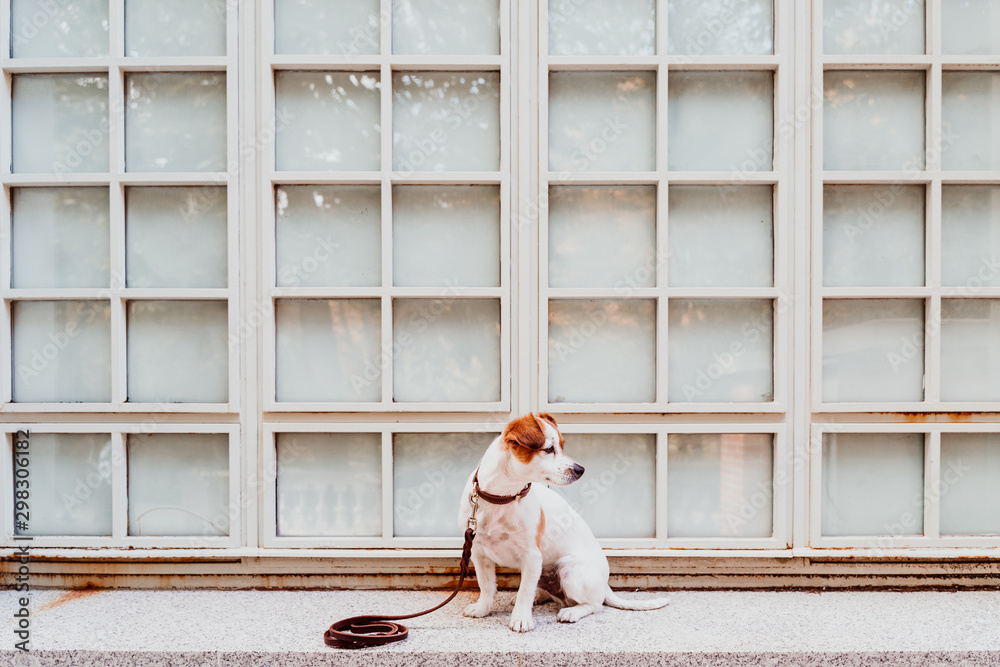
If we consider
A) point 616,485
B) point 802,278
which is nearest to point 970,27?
point 802,278

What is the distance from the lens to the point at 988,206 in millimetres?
3145

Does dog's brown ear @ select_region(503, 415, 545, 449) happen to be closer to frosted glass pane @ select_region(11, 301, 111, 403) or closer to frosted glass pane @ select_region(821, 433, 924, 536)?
frosted glass pane @ select_region(821, 433, 924, 536)

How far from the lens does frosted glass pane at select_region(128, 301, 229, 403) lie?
3.16 m

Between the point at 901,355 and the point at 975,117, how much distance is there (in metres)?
1.19

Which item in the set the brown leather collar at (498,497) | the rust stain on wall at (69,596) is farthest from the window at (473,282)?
the brown leather collar at (498,497)

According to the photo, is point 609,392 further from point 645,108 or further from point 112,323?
point 112,323

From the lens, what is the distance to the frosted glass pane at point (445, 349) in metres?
3.15

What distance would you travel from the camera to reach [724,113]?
314 cm

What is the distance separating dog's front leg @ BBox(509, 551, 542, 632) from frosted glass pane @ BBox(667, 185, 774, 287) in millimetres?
1449

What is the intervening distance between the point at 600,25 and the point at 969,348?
2.36 m

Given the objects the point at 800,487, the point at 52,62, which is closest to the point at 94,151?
the point at 52,62

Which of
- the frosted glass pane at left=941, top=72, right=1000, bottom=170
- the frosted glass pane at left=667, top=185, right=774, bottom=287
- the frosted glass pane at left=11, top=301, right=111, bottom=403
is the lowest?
the frosted glass pane at left=11, top=301, right=111, bottom=403

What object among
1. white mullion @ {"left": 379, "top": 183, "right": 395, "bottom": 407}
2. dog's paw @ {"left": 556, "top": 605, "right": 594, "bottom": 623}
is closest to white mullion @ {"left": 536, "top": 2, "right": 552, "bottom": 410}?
white mullion @ {"left": 379, "top": 183, "right": 395, "bottom": 407}

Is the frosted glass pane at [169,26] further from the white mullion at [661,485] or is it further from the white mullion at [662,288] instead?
→ the white mullion at [661,485]
